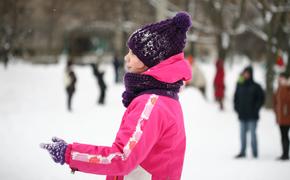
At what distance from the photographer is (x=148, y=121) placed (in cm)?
227

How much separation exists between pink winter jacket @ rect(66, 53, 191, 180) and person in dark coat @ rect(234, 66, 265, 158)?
7.77m

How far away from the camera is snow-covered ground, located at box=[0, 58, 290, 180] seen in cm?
782

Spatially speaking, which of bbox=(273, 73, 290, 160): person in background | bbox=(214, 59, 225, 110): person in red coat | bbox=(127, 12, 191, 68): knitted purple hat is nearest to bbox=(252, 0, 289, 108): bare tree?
bbox=(214, 59, 225, 110): person in red coat

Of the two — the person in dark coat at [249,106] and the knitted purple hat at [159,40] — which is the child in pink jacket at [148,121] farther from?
the person in dark coat at [249,106]

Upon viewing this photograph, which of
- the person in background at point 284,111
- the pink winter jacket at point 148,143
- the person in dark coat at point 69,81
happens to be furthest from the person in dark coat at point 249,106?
the person in dark coat at point 69,81

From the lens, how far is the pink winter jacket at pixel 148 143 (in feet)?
7.27

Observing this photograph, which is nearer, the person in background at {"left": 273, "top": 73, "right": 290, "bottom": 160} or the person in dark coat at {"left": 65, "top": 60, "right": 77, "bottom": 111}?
the person in background at {"left": 273, "top": 73, "right": 290, "bottom": 160}

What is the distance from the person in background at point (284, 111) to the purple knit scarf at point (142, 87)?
25.2ft

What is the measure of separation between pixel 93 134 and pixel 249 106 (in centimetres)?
348

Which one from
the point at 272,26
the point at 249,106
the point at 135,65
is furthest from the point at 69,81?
the point at 135,65

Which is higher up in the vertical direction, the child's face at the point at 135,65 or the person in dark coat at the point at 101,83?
the child's face at the point at 135,65

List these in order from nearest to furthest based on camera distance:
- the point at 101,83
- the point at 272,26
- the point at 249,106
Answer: the point at 249,106 < the point at 272,26 < the point at 101,83

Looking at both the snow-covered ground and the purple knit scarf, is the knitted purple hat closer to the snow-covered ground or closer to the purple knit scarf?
the purple knit scarf

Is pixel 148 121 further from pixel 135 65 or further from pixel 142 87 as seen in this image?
pixel 135 65
